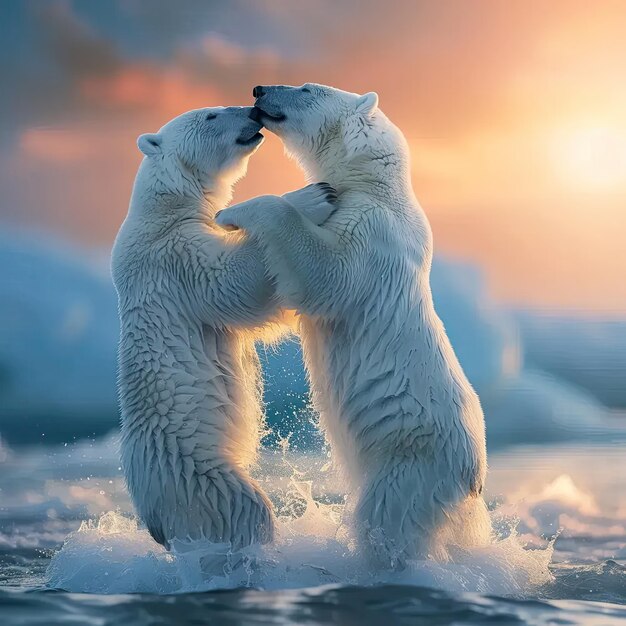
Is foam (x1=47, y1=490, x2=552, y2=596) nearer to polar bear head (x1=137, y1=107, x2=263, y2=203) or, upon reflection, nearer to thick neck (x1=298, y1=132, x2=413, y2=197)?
thick neck (x1=298, y1=132, x2=413, y2=197)

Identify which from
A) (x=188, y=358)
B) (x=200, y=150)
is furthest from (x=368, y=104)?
(x=188, y=358)

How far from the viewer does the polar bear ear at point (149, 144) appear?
587 centimetres

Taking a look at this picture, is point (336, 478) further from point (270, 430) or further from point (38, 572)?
point (38, 572)

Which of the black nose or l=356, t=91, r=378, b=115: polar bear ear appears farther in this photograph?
the black nose

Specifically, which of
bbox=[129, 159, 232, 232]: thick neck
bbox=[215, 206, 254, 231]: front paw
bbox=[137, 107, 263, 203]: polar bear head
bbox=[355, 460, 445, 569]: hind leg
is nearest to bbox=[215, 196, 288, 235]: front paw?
bbox=[215, 206, 254, 231]: front paw

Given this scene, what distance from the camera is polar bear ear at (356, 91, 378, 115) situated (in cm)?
580

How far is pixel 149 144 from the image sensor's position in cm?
588

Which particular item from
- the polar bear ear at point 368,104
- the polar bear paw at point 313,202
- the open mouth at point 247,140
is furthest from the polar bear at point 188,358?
the polar bear ear at point 368,104

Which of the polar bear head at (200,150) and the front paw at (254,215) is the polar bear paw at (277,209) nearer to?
the front paw at (254,215)

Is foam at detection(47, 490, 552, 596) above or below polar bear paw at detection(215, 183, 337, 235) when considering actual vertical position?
below

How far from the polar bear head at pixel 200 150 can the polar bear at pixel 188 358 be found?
0.02m

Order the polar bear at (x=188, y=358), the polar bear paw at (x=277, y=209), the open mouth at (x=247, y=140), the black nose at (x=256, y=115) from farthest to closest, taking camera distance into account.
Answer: the black nose at (x=256, y=115), the open mouth at (x=247, y=140), the polar bear at (x=188, y=358), the polar bear paw at (x=277, y=209)

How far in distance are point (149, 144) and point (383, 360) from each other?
2017 mm

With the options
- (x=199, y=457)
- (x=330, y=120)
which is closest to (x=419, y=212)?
(x=330, y=120)
